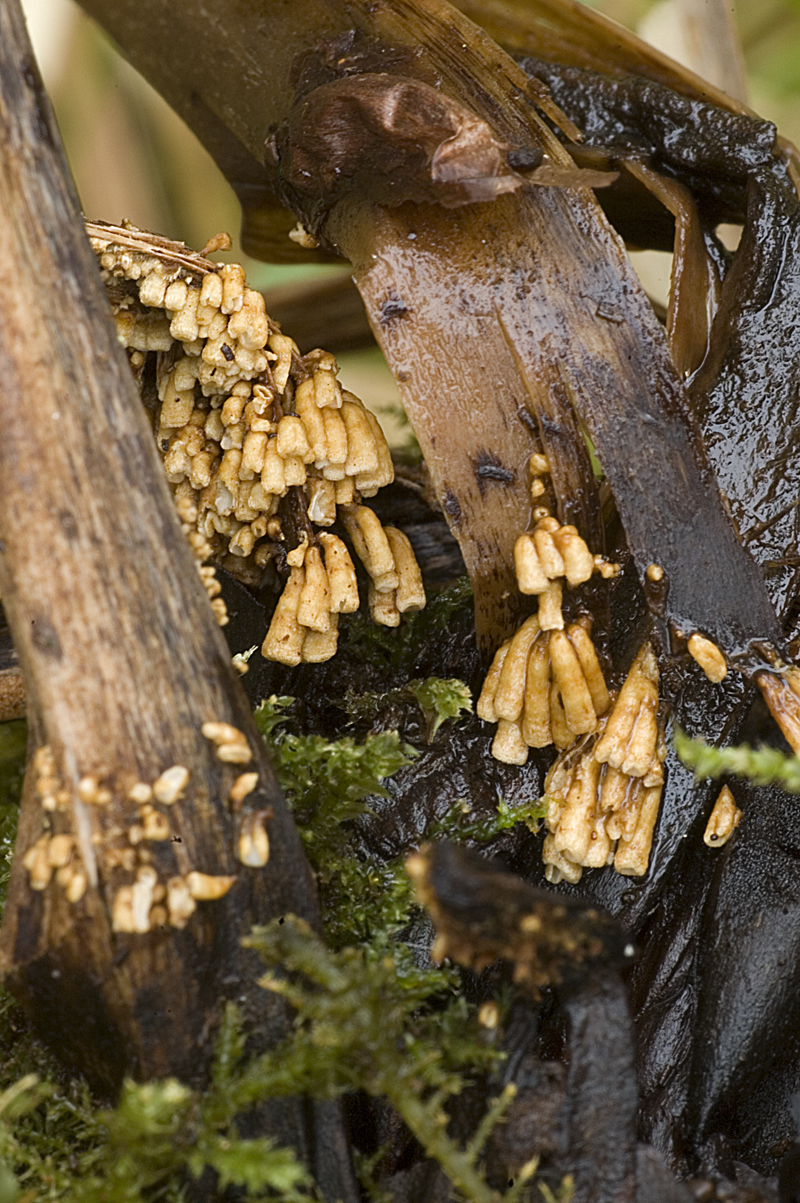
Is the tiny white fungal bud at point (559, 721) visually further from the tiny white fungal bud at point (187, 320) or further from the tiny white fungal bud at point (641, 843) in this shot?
the tiny white fungal bud at point (187, 320)

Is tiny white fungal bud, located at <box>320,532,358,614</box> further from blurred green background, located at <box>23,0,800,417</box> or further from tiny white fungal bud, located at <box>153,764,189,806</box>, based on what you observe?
blurred green background, located at <box>23,0,800,417</box>

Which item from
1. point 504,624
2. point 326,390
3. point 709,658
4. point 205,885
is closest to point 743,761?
point 709,658

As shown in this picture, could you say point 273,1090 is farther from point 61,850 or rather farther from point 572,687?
point 572,687

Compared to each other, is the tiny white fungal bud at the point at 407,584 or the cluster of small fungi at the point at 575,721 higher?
the tiny white fungal bud at the point at 407,584

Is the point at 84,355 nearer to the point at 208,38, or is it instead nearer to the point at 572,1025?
the point at 572,1025

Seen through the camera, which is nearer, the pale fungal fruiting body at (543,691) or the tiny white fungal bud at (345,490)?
the pale fungal fruiting body at (543,691)

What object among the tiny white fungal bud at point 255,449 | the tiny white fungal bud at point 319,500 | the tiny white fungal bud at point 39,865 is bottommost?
the tiny white fungal bud at point 39,865

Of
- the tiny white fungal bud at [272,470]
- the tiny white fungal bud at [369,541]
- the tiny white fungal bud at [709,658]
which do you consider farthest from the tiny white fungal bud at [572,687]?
the tiny white fungal bud at [272,470]

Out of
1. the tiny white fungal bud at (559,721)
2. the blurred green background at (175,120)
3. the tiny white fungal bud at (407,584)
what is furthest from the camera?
the blurred green background at (175,120)
